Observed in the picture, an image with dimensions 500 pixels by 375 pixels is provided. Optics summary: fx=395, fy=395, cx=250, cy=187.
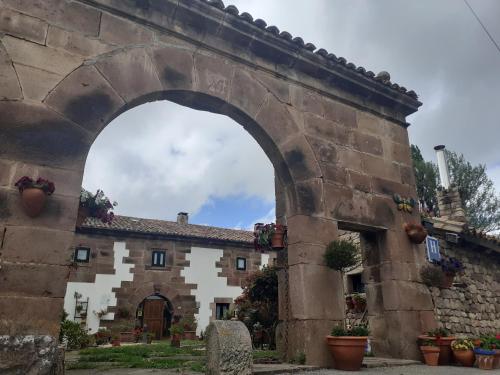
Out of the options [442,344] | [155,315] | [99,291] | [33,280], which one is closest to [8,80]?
[33,280]

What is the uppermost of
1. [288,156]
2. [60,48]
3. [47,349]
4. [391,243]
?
[60,48]

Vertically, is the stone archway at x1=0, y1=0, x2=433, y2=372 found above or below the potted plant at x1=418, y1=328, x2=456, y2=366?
above

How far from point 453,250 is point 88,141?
732 cm

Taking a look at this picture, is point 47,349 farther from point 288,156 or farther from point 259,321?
point 259,321

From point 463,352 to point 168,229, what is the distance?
14023 mm

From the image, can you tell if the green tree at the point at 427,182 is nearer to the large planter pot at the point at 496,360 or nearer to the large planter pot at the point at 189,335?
the large planter pot at the point at 189,335

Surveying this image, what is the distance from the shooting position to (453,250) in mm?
8156

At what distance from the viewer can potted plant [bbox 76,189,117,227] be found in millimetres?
4457

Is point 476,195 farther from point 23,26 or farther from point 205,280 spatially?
point 23,26

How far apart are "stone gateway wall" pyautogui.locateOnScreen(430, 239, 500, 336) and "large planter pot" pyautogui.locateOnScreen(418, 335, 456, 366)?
76 cm

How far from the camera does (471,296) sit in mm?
8102

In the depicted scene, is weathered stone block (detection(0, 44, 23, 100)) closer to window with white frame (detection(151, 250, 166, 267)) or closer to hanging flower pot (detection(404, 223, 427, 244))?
hanging flower pot (detection(404, 223, 427, 244))

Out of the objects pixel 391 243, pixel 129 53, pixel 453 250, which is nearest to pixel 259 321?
pixel 391 243

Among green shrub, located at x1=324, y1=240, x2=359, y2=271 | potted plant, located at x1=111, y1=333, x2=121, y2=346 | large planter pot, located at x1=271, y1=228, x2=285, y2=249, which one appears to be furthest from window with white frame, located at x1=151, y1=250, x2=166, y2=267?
green shrub, located at x1=324, y1=240, x2=359, y2=271
